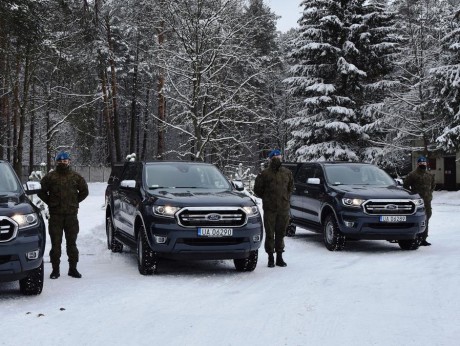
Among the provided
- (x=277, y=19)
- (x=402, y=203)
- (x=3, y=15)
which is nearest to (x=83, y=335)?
(x=402, y=203)

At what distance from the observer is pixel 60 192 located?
9.13 metres

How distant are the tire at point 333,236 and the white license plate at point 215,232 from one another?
12.6 feet

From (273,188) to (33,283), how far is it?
4255 mm

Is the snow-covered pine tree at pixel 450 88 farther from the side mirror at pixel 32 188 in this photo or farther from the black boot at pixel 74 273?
the side mirror at pixel 32 188

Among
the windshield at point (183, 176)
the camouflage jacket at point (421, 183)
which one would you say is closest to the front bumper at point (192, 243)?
the windshield at point (183, 176)

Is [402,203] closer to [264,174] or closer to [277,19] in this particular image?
[264,174]

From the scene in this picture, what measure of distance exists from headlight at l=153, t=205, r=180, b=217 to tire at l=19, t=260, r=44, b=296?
2.00 m

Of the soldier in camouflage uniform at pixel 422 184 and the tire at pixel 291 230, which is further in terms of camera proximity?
the tire at pixel 291 230

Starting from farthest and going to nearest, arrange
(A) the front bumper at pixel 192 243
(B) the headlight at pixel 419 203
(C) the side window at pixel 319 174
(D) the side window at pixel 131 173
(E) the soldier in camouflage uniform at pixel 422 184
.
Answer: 1. (C) the side window at pixel 319 174
2. (E) the soldier in camouflage uniform at pixel 422 184
3. (B) the headlight at pixel 419 203
4. (D) the side window at pixel 131 173
5. (A) the front bumper at pixel 192 243

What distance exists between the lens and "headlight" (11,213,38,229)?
7.41m

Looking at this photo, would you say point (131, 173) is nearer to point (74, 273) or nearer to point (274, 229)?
point (74, 273)

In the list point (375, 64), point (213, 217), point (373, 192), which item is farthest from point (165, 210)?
point (375, 64)

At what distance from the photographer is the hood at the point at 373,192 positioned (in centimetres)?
1219

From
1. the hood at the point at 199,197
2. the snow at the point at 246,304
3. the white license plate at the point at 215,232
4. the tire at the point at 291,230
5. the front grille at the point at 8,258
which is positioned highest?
the hood at the point at 199,197
